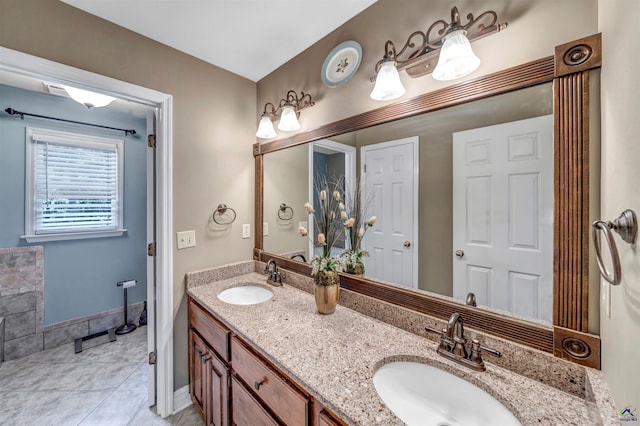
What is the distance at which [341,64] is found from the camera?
1512 mm

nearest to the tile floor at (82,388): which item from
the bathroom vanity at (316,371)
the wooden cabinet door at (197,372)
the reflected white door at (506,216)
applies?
the wooden cabinet door at (197,372)

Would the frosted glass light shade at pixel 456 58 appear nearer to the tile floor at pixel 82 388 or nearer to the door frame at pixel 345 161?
the door frame at pixel 345 161

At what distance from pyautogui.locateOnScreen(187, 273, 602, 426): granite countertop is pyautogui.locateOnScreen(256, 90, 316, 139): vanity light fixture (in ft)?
3.65

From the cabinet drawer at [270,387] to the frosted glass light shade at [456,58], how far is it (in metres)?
1.27

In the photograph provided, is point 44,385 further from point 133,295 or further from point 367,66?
point 367,66

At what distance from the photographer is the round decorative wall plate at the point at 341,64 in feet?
4.70

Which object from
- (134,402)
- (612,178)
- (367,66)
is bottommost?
(134,402)

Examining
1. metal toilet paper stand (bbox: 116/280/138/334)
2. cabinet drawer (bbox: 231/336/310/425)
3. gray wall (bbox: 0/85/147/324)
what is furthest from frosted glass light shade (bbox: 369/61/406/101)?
metal toilet paper stand (bbox: 116/280/138/334)

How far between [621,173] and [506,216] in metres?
0.38

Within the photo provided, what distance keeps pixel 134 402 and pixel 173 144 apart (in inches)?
70.8

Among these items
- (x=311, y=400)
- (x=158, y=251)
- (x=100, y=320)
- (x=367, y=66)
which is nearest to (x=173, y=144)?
(x=158, y=251)

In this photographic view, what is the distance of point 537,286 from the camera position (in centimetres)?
90

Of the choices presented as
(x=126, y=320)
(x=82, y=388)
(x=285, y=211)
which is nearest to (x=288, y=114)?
(x=285, y=211)

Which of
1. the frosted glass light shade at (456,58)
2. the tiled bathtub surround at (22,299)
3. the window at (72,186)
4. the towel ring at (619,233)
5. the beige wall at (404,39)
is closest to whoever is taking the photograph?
the towel ring at (619,233)
